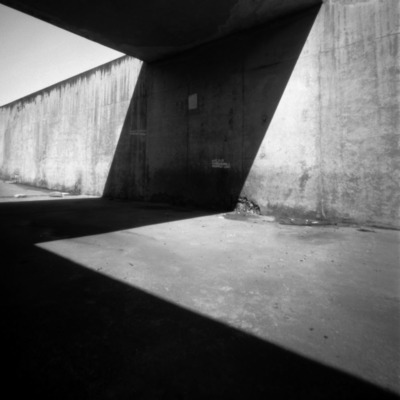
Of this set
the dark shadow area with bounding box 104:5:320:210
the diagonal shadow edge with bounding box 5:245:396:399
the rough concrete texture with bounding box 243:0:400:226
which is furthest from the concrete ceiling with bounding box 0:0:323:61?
the diagonal shadow edge with bounding box 5:245:396:399

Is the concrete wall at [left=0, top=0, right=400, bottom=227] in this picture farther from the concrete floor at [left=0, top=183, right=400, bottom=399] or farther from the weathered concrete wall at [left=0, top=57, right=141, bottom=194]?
the concrete floor at [left=0, top=183, right=400, bottom=399]

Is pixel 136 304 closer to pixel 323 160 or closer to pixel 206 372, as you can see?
pixel 206 372

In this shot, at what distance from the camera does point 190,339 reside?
3.80 ft

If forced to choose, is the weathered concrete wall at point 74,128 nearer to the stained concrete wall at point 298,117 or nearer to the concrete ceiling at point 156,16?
the concrete ceiling at point 156,16

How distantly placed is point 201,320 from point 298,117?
12.9ft

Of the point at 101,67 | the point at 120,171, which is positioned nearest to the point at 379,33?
the point at 120,171

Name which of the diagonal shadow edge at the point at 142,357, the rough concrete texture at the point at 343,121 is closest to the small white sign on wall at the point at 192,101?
the rough concrete texture at the point at 343,121

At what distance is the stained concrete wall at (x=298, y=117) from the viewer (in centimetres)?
360

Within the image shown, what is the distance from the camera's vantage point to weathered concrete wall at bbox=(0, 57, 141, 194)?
721 cm

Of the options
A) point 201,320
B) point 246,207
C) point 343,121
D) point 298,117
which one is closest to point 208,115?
point 298,117

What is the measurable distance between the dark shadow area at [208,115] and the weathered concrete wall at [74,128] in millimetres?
674

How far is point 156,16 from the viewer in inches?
168

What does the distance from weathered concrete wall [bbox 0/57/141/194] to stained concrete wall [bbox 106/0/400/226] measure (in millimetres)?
2063

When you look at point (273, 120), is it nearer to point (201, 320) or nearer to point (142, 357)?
point (201, 320)
